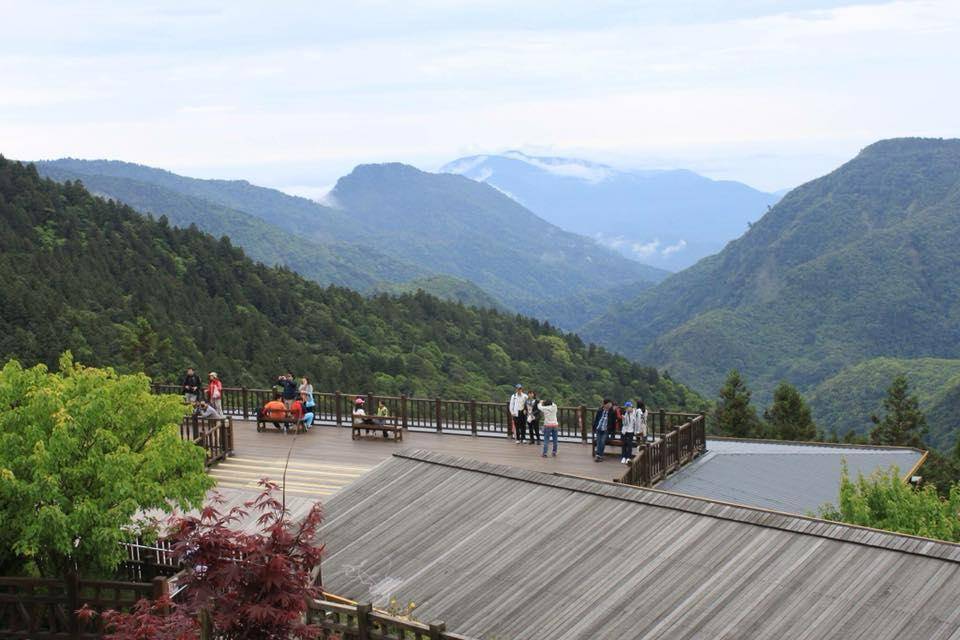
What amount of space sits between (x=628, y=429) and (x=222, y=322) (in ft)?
166

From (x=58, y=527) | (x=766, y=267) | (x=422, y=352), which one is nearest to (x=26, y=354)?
(x=422, y=352)

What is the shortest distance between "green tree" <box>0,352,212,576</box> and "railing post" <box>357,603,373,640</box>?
491 cm

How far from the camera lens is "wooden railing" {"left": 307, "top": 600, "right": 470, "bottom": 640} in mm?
11148

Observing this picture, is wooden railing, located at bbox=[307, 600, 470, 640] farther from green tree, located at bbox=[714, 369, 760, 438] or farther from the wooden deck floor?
green tree, located at bbox=[714, 369, 760, 438]

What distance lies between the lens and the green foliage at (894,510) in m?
20.3

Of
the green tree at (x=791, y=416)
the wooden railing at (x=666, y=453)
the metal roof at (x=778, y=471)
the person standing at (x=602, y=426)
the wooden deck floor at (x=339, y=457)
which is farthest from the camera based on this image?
the green tree at (x=791, y=416)

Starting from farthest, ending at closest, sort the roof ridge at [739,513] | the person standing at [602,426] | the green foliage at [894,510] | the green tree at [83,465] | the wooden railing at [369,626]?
the person standing at [602,426] → the green foliage at [894,510] → the green tree at [83,465] → the roof ridge at [739,513] → the wooden railing at [369,626]

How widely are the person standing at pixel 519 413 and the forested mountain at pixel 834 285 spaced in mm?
110817

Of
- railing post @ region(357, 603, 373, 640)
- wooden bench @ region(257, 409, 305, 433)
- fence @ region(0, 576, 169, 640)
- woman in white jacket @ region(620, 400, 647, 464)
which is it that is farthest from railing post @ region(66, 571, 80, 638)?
wooden bench @ region(257, 409, 305, 433)

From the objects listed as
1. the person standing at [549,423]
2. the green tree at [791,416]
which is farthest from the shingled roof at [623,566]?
the green tree at [791,416]

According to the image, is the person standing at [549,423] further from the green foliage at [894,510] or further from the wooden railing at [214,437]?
the wooden railing at [214,437]

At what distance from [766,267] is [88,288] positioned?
133441 mm

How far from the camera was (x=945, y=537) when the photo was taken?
20.8m

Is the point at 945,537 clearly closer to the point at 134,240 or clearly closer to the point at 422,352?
the point at 422,352
